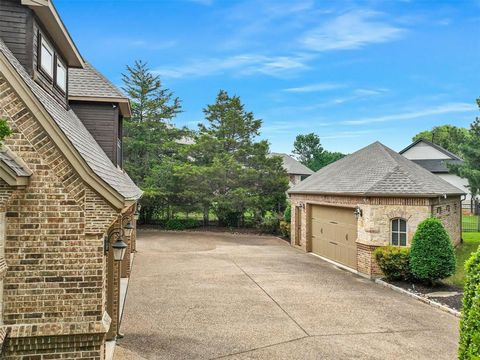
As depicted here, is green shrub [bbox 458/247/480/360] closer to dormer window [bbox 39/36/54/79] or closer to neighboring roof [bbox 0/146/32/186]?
neighboring roof [bbox 0/146/32/186]

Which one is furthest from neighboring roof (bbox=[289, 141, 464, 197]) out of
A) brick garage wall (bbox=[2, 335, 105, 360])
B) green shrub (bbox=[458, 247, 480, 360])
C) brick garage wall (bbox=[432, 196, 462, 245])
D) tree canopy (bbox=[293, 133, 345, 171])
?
tree canopy (bbox=[293, 133, 345, 171])

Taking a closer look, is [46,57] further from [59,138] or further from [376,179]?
[376,179]

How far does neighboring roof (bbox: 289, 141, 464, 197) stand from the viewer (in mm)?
12890

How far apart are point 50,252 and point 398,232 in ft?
38.7

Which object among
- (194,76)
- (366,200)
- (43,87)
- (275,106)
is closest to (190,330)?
(43,87)

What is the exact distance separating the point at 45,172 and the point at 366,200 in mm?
11457

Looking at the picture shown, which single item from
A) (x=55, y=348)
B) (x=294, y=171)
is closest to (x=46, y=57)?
(x=55, y=348)

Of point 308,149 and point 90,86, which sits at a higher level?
point 308,149

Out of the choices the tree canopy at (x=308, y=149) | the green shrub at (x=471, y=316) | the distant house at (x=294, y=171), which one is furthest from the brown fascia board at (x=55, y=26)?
the tree canopy at (x=308, y=149)

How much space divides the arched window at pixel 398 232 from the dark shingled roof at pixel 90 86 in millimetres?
10248

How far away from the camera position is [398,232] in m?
12.8

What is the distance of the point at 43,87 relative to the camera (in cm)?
639

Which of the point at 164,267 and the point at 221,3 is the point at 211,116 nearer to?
the point at 221,3

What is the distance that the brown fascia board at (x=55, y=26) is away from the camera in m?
5.71
